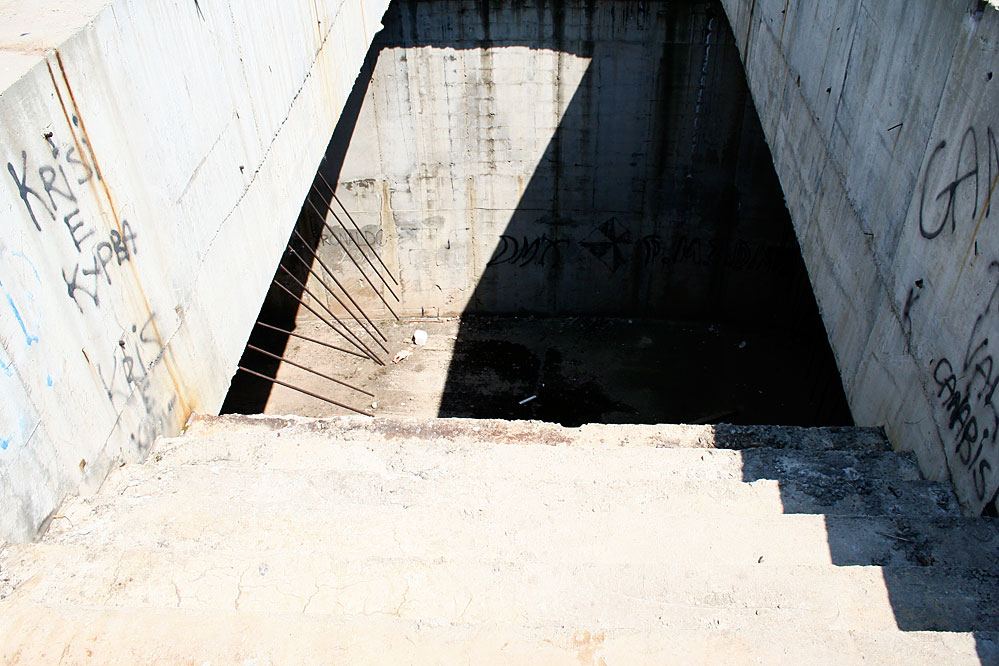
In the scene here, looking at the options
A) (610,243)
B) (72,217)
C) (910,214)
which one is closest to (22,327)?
(72,217)

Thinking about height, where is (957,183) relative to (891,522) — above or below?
above

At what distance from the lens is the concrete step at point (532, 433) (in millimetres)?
4375

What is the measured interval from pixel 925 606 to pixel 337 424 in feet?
10.1

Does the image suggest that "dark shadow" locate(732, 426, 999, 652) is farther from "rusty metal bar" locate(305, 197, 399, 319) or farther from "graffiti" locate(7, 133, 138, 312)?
"rusty metal bar" locate(305, 197, 399, 319)

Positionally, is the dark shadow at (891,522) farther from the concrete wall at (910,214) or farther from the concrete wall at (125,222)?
the concrete wall at (125,222)

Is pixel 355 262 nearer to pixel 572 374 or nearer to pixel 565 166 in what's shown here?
pixel 565 166

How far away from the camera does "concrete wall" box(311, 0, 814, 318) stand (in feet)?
35.6

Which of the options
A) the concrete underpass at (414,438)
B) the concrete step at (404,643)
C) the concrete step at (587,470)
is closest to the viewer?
the concrete step at (404,643)

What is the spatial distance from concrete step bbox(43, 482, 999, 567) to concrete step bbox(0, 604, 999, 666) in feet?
1.95

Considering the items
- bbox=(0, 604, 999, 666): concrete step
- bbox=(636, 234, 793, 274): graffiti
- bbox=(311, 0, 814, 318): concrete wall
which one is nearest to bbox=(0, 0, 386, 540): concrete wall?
bbox=(0, 604, 999, 666): concrete step

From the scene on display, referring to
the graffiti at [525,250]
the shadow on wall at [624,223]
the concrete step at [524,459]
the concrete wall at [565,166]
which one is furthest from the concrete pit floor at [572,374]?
the concrete step at [524,459]

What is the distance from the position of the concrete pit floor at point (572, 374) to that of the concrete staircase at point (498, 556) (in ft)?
22.1

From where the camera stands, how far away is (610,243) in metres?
12.5

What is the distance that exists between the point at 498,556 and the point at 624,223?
959 cm
